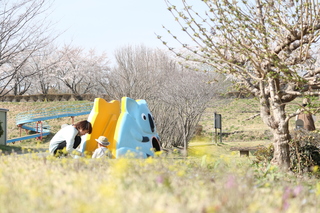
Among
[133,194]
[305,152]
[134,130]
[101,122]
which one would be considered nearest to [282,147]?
[305,152]

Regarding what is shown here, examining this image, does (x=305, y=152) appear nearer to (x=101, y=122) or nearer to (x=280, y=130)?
(x=280, y=130)

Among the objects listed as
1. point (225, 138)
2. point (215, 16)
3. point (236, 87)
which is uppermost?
point (215, 16)

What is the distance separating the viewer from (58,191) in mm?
3100

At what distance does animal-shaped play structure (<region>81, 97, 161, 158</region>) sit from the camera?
9273 millimetres

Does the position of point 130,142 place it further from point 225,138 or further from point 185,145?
point 225,138

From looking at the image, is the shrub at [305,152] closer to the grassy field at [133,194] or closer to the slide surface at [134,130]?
the slide surface at [134,130]

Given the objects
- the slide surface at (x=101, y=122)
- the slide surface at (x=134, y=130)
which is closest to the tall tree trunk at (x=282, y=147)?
the slide surface at (x=134, y=130)

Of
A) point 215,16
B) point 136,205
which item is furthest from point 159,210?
point 215,16

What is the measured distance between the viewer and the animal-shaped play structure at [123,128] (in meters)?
9.27

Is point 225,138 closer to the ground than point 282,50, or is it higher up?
closer to the ground

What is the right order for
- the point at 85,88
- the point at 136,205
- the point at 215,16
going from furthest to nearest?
the point at 85,88 < the point at 215,16 < the point at 136,205

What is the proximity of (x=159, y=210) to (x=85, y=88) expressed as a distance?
4797 centimetres

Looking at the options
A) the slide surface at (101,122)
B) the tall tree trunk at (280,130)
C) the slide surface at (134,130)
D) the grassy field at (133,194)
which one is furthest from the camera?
the slide surface at (101,122)

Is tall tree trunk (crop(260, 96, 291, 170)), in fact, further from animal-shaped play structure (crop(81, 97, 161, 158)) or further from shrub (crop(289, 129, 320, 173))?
animal-shaped play structure (crop(81, 97, 161, 158))
